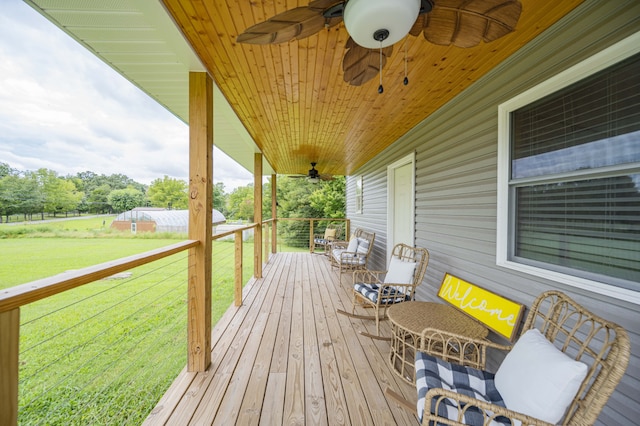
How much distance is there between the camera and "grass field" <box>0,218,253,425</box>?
178 centimetres

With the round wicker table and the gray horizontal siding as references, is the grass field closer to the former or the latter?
the round wicker table

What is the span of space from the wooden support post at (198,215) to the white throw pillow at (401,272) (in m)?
2.05

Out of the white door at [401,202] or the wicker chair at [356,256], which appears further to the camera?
the wicker chair at [356,256]

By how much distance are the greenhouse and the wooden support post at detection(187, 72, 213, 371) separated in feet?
5.13

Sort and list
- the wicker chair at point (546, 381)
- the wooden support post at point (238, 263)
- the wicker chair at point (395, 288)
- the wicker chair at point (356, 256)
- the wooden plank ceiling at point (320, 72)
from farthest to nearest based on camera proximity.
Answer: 1. the wicker chair at point (356, 256)
2. the wooden support post at point (238, 263)
3. the wicker chair at point (395, 288)
4. the wooden plank ceiling at point (320, 72)
5. the wicker chair at point (546, 381)

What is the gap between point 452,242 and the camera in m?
2.68

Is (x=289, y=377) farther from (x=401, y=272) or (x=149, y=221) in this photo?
(x=149, y=221)

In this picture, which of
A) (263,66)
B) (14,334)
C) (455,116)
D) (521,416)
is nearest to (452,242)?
(455,116)

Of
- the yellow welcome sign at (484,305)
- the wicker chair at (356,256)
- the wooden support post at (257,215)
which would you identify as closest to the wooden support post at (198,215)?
the yellow welcome sign at (484,305)

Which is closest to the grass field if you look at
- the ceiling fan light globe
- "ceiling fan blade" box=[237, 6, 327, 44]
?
"ceiling fan blade" box=[237, 6, 327, 44]

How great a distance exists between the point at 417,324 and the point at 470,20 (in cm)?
193

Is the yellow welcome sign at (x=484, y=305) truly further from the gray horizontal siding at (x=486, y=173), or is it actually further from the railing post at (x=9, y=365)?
the railing post at (x=9, y=365)

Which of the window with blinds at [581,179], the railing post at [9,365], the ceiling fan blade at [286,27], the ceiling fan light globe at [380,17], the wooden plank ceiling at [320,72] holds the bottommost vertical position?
the railing post at [9,365]

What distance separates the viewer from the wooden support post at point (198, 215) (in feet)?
6.68
